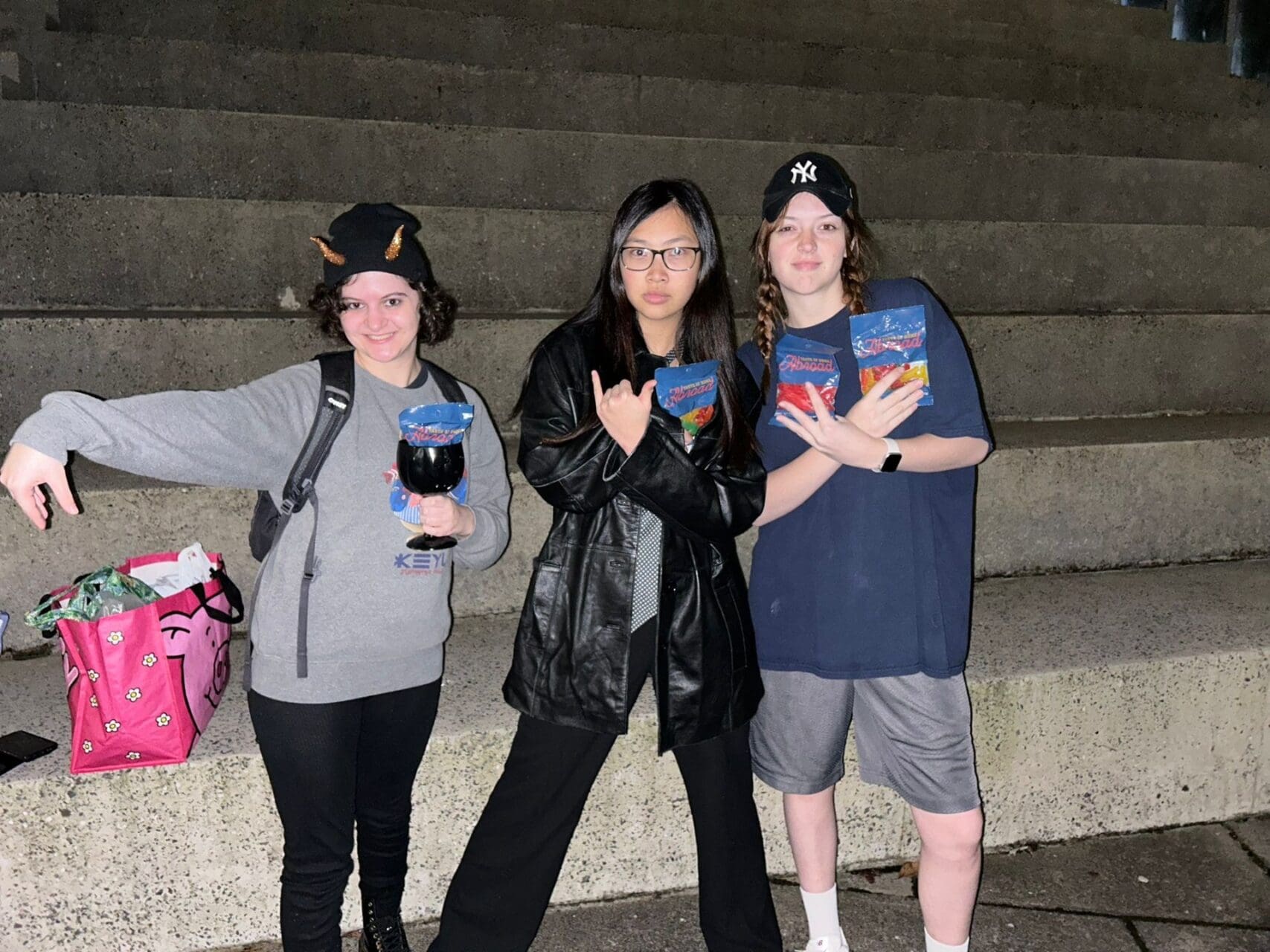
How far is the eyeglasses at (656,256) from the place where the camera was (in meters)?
2.02

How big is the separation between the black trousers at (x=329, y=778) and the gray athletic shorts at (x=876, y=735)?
73cm

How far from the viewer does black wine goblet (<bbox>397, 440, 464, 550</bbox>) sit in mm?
1968

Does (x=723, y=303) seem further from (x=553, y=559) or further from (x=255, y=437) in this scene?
(x=255, y=437)

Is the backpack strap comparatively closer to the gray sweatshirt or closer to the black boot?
the gray sweatshirt

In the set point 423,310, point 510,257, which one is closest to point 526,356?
point 510,257

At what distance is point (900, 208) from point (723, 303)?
122 inches

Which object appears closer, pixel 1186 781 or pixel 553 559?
pixel 553 559

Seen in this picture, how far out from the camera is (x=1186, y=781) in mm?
3141

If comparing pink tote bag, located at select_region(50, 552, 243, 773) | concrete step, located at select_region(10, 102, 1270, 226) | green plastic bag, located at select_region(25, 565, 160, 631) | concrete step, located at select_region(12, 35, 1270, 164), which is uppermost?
concrete step, located at select_region(12, 35, 1270, 164)

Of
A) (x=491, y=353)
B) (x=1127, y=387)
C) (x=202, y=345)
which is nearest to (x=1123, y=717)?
(x=1127, y=387)

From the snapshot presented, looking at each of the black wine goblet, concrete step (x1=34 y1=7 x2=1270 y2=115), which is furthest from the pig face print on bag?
concrete step (x1=34 y1=7 x2=1270 y2=115)

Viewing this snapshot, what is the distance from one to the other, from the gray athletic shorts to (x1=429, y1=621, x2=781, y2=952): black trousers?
0.32 ft

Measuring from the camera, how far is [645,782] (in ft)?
9.17

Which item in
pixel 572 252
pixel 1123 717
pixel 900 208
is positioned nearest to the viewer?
pixel 1123 717
